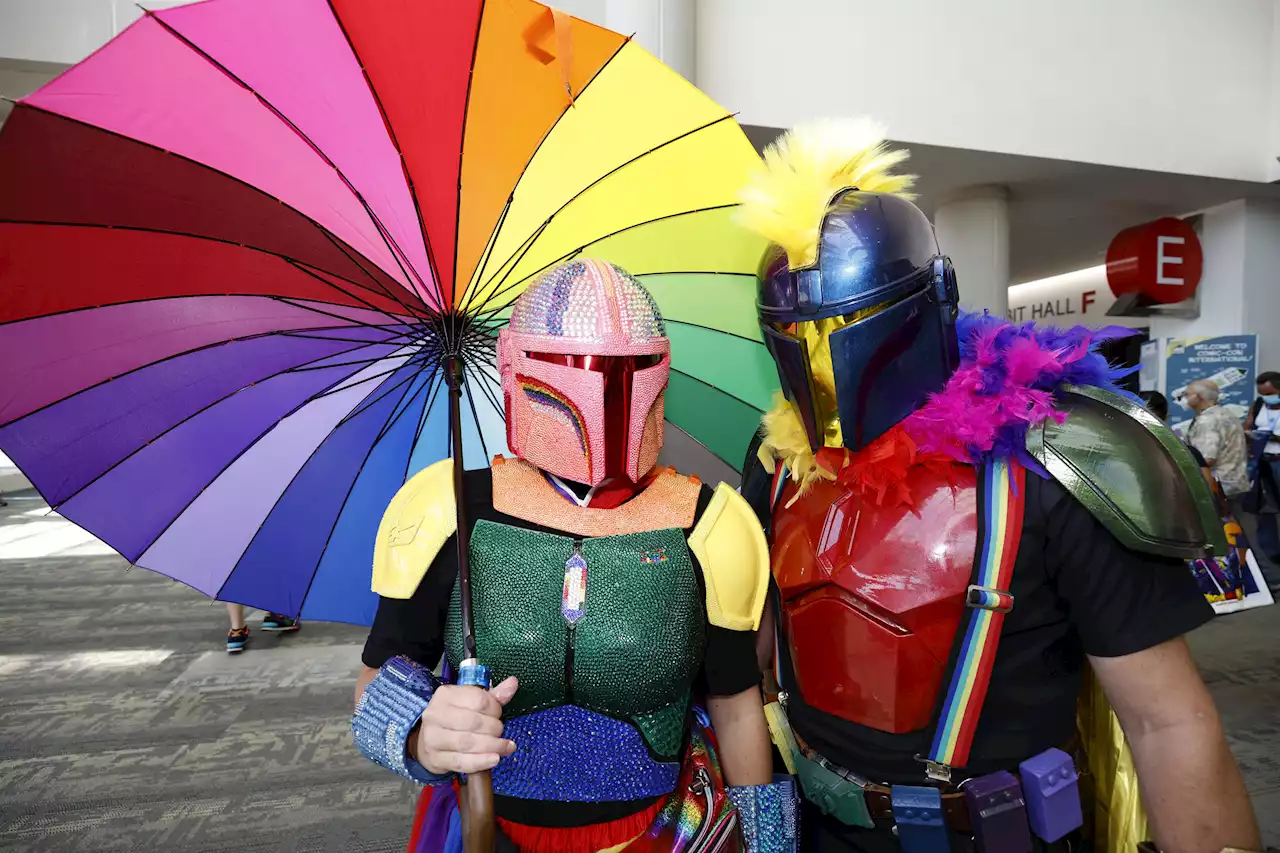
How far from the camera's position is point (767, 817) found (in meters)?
1.22

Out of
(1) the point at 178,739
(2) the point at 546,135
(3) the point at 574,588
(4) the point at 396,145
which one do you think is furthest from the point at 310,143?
(1) the point at 178,739

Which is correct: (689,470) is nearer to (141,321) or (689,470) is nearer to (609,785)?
(609,785)

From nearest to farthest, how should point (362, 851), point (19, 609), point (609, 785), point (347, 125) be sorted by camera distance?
point (609, 785) → point (347, 125) → point (362, 851) → point (19, 609)

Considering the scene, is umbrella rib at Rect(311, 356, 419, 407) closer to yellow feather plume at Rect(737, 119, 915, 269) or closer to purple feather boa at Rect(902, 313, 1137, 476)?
yellow feather plume at Rect(737, 119, 915, 269)

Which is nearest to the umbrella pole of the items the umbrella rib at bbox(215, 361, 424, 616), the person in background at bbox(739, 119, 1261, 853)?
the umbrella rib at bbox(215, 361, 424, 616)

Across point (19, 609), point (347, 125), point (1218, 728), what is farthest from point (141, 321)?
point (19, 609)

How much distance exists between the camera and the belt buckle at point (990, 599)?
1.17 m

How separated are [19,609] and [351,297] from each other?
675 centimetres

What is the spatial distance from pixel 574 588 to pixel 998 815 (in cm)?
74

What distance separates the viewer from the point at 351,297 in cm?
134

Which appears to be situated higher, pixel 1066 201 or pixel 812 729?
pixel 1066 201

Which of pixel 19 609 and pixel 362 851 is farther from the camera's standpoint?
pixel 19 609

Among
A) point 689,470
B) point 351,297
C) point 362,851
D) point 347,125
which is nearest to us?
point 347,125

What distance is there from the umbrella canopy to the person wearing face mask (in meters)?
6.92
